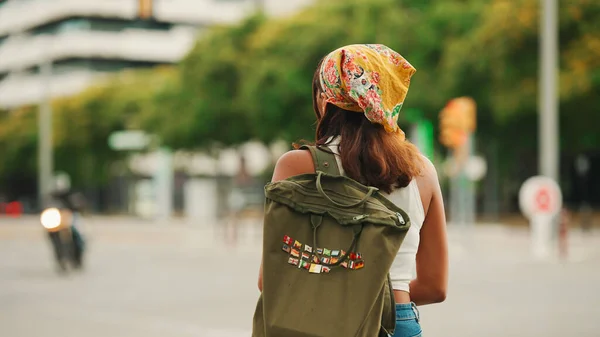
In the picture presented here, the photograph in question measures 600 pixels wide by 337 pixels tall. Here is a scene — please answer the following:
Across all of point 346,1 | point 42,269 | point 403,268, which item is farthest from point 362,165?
point 346,1

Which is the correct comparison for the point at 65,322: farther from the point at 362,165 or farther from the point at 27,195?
the point at 27,195

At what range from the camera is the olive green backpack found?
2.67 metres

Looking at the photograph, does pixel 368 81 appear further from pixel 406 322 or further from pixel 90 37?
pixel 90 37

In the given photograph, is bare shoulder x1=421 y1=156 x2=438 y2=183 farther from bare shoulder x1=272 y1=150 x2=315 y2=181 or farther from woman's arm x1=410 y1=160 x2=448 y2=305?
bare shoulder x1=272 y1=150 x2=315 y2=181

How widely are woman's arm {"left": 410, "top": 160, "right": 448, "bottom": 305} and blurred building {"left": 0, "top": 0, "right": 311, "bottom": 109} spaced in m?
78.5

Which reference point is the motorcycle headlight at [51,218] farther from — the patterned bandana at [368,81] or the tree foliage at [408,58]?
the tree foliage at [408,58]

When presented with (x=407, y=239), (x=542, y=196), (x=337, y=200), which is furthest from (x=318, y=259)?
(x=542, y=196)

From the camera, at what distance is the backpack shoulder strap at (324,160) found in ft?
9.37

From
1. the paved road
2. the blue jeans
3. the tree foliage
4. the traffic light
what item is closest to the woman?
the blue jeans

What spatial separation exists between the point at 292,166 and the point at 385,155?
24cm

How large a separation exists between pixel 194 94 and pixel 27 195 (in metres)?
36.6

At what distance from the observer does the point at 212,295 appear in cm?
1502

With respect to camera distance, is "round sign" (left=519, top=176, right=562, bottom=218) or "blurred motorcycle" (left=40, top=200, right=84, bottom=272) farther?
"round sign" (left=519, top=176, right=562, bottom=218)

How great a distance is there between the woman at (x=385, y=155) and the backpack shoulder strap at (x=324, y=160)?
0.7 inches
